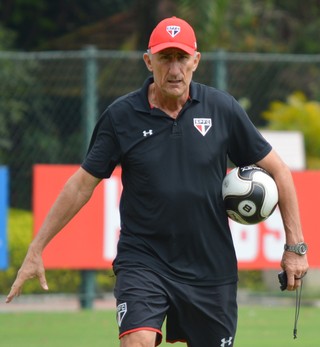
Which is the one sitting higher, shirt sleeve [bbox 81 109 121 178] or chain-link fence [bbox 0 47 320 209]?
chain-link fence [bbox 0 47 320 209]

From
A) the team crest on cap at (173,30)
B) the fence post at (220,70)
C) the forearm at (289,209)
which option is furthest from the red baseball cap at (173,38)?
the fence post at (220,70)

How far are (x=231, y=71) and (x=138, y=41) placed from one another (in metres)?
5.77

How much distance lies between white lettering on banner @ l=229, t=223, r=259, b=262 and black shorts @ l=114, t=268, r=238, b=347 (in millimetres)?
6487

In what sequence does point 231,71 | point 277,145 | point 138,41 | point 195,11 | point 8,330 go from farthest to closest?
point 138,41 < point 195,11 < point 231,71 < point 277,145 < point 8,330

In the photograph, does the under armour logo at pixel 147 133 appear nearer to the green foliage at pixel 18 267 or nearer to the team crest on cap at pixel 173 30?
the team crest on cap at pixel 173 30

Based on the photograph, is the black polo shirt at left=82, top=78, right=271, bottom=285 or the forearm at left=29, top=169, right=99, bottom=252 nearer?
the black polo shirt at left=82, top=78, right=271, bottom=285

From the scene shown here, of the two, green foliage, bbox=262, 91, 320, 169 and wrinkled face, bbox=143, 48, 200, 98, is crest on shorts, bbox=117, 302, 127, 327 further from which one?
→ green foliage, bbox=262, 91, 320, 169

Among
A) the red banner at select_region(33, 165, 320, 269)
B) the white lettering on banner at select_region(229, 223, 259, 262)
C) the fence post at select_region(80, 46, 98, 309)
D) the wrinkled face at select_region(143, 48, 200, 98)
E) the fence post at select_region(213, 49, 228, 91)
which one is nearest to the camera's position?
the wrinkled face at select_region(143, 48, 200, 98)

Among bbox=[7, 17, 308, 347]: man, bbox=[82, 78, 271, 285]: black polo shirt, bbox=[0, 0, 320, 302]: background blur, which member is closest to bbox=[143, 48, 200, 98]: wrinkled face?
bbox=[7, 17, 308, 347]: man

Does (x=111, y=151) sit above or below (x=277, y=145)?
Result: below

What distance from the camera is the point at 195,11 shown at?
1867cm

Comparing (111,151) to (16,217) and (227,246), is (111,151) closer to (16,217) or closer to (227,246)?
(227,246)

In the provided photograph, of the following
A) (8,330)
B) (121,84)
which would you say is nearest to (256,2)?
(121,84)

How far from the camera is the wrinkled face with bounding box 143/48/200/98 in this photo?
6305 millimetres
